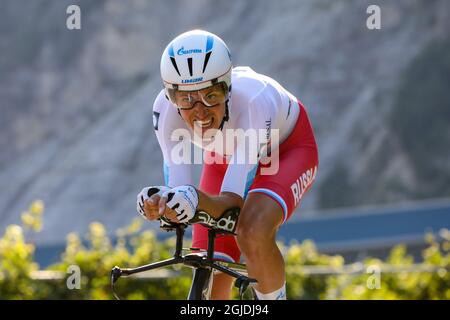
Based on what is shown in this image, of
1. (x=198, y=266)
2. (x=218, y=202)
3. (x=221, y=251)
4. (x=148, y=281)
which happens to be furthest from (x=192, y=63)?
(x=148, y=281)

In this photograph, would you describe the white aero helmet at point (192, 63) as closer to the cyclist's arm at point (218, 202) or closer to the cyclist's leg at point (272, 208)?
the cyclist's arm at point (218, 202)

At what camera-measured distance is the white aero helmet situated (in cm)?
476

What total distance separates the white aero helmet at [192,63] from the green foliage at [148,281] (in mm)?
2966

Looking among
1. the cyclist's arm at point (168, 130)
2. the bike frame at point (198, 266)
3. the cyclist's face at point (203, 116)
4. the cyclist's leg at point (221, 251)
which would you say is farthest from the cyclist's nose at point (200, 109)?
the cyclist's leg at point (221, 251)

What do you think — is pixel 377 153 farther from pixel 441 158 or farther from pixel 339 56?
pixel 339 56

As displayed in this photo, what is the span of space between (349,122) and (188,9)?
988 cm

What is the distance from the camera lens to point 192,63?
15.6 ft

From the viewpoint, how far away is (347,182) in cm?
2759

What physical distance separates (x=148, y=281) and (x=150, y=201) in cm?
362

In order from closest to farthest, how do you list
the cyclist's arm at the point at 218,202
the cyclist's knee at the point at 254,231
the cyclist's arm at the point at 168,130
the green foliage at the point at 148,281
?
the cyclist's arm at the point at 218,202 → the cyclist's knee at the point at 254,231 → the cyclist's arm at the point at 168,130 → the green foliage at the point at 148,281

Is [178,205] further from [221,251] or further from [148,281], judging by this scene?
[148,281]

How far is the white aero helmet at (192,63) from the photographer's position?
187 inches
